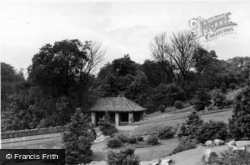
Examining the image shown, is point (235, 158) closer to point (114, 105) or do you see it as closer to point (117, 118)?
point (117, 118)

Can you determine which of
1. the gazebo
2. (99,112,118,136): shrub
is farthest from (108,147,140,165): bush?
the gazebo

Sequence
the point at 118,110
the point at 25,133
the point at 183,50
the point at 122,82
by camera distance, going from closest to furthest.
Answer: the point at 25,133 → the point at 118,110 → the point at 122,82 → the point at 183,50

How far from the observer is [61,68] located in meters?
37.3

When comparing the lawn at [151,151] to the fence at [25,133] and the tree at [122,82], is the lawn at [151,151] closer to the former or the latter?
the fence at [25,133]

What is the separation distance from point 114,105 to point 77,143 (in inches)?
839

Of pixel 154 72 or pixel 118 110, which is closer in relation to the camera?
pixel 118 110

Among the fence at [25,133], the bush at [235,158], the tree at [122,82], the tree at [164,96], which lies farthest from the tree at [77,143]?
the tree at [164,96]

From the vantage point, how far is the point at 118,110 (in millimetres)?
40094

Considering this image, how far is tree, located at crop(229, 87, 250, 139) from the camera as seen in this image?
55.2ft

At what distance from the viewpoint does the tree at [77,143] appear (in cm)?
1950

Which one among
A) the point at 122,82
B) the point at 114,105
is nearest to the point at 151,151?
the point at 114,105

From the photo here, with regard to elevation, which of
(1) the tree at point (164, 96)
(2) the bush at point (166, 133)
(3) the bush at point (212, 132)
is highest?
(1) the tree at point (164, 96)

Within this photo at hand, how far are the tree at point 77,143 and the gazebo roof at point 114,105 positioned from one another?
19.0 metres

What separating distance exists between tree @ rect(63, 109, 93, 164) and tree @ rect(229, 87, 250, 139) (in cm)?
916
